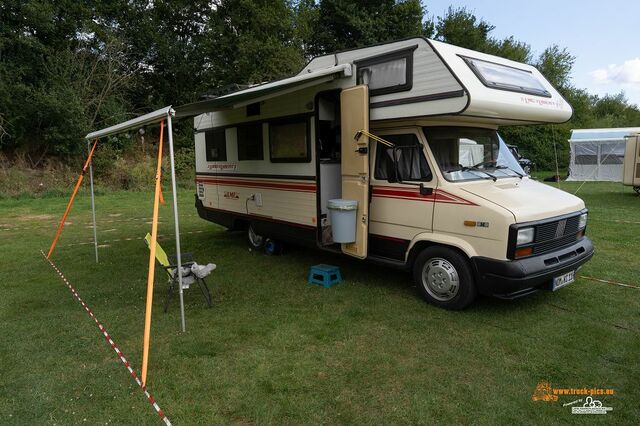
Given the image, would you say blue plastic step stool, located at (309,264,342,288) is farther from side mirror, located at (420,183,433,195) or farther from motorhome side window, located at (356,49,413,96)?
motorhome side window, located at (356,49,413,96)

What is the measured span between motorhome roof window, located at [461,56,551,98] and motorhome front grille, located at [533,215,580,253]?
1.54 metres

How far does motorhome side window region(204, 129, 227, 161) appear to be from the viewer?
8.02 meters

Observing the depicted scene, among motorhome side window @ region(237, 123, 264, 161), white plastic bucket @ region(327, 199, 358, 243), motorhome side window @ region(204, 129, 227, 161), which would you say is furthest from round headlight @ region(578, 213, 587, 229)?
motorhome side window @ region(204, 129, 227, 161)

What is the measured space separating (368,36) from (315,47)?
337 cm

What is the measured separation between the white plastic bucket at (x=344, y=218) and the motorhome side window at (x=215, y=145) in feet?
10.6

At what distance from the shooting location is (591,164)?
22578 mm

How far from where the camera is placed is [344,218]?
548 cm

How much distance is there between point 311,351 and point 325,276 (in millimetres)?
1852

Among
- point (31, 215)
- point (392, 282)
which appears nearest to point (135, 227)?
point (31, 215)

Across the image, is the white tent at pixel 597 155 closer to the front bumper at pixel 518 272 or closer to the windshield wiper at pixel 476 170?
the windshield wiper at pixel 476 170

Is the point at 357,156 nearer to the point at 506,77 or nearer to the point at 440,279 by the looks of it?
Result: the point at 440,279

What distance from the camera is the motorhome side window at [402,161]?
5113 mm

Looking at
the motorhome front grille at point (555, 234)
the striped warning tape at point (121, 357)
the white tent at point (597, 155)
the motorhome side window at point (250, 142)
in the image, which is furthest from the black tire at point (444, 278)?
the white tent at point (597, 155)

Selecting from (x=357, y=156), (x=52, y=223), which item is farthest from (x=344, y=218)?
(x=52, y=223)
